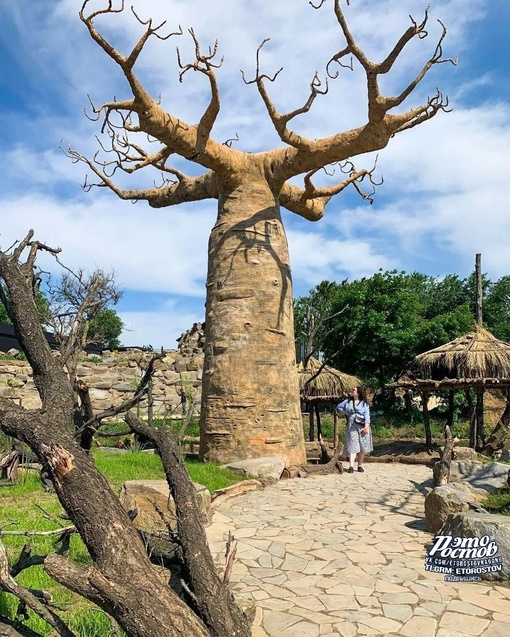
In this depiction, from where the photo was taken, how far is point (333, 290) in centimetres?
2334

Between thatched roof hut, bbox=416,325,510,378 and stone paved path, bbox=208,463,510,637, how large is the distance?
15.6ft

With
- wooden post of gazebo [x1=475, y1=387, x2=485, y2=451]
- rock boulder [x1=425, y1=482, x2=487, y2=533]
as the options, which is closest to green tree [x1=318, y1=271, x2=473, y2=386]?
wooden post of gazebo [x1=475, y1=387, x2=485, y2=451]

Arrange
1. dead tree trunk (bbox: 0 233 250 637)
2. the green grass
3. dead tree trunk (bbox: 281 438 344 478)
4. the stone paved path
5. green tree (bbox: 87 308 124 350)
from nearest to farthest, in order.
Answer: dead tree trunk (bbox: 0 233 250 637)
the stone paved path
the green grass
dead tree trunk (bbox: 281 438 344 478)
green tree (bbox: 87 308 124 350)

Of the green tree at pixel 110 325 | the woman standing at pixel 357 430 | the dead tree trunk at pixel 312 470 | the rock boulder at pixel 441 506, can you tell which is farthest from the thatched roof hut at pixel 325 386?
the green tree at pixel 110 325

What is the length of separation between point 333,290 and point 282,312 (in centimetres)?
1535

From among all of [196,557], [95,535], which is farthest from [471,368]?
[95,535]

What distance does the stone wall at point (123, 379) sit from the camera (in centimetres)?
1308

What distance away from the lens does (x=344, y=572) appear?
3795mm

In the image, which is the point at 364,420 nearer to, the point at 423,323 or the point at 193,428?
the point at 193,428

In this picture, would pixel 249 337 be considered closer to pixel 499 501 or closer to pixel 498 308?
pixel 499 501

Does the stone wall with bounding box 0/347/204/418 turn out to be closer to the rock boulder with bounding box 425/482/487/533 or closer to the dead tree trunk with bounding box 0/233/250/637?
the rock boulder with bounding box 425/482/487/533

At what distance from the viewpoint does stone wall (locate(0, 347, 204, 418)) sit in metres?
13.1

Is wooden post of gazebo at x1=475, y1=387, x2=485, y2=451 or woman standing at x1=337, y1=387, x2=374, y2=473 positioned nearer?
woman standing at x1=337, y1=387, x2=374, y2=473

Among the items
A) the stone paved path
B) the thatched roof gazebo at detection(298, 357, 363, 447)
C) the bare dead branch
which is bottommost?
the stone paved path
